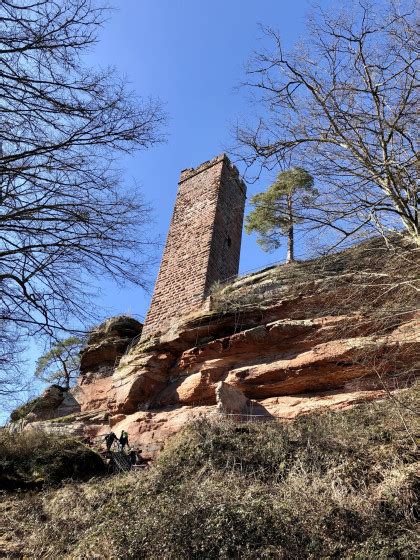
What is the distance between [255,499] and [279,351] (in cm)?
365

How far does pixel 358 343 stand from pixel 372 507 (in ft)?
10.6

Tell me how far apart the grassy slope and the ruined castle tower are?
14.0 feet

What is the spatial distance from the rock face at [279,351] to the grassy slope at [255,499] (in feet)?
2.62

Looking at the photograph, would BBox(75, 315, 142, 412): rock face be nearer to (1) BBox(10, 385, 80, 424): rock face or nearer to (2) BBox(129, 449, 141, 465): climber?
(1) BBox(10, 385, 80, 424): rock face

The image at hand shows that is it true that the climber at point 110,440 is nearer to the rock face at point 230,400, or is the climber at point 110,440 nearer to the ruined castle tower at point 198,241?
the rock face at point 230,400

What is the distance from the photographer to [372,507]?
13.8 feet

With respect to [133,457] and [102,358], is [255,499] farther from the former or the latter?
[102,358]

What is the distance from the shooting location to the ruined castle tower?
35.7 ft

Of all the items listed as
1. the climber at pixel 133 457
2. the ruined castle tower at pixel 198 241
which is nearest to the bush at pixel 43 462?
the climber at pixel 133 457

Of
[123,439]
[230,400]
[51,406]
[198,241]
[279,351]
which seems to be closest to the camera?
[230,400]

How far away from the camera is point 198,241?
473 inches

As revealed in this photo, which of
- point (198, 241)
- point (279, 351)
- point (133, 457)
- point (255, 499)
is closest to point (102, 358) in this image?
point (198, 241)

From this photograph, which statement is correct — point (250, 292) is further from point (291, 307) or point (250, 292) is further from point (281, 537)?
point (281, 537)

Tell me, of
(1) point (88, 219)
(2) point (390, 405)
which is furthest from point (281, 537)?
(1) point (88, 219)
